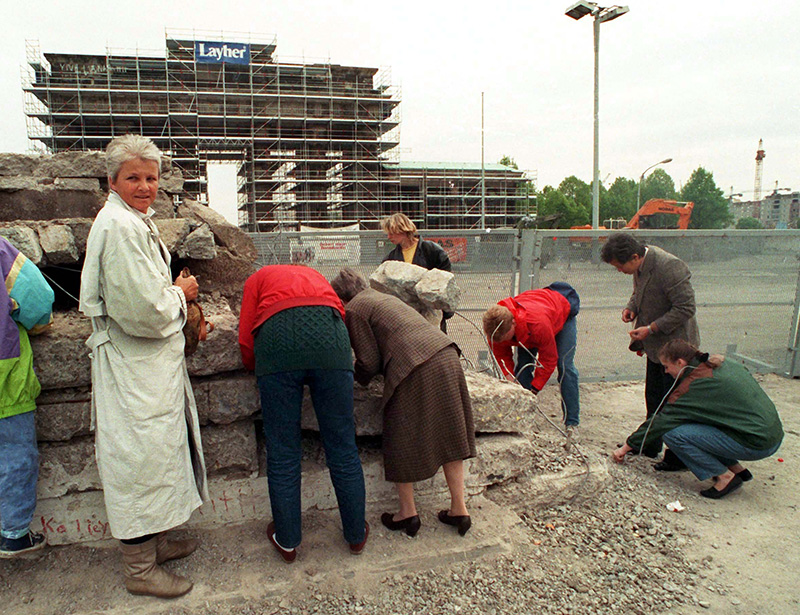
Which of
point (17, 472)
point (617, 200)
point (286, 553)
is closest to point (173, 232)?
point (17, 472)

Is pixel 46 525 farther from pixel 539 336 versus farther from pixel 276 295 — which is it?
pixel 539 336

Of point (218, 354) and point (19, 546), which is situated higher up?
point (218, 354)

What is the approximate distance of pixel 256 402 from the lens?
9.84 ft

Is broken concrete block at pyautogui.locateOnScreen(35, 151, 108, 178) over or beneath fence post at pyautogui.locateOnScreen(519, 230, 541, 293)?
over

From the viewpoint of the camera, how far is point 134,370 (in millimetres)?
2314

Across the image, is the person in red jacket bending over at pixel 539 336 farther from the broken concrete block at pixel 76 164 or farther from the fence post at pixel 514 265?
the broken concrete block at pixel 76 164

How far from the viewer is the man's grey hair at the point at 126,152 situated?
92.5 inches

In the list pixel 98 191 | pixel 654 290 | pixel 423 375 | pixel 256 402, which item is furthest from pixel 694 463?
pixel 98 191

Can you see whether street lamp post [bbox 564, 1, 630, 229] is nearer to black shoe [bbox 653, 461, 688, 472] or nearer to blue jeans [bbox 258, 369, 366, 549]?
black shoe [bbox 653, 461, 688, 472]

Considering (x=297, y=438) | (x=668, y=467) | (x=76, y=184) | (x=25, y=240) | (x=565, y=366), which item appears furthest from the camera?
(x=565, y=366)

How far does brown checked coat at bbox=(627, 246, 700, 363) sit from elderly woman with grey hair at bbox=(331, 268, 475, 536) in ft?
7.54

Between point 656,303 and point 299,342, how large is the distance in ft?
10.6

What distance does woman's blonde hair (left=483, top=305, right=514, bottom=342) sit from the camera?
4.02 m

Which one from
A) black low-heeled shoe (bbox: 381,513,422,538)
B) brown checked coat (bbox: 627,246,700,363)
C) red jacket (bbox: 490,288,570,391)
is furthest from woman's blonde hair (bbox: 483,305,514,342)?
black low-heeled shoe (bbox: 381,513,422,538)
